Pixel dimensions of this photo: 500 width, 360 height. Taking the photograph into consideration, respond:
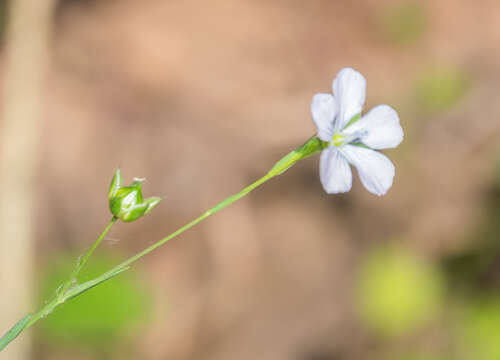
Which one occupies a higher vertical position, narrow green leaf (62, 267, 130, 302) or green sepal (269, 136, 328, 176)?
green sepal (269, 136, 328, 176)

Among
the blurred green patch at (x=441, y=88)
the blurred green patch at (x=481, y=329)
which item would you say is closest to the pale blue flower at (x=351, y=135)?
the blurred green patch at (x=481, y=329)

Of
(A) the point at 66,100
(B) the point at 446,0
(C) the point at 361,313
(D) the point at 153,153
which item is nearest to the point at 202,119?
(D) the point at 153,153

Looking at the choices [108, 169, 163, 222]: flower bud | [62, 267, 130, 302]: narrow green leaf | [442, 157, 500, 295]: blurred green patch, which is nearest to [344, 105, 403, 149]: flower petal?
[108, 169, 163, 222]: flower bud

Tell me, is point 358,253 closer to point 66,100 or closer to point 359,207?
point 359,207

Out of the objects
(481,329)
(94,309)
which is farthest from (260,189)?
(481,329)

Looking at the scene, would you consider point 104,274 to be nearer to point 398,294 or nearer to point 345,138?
point 345,138

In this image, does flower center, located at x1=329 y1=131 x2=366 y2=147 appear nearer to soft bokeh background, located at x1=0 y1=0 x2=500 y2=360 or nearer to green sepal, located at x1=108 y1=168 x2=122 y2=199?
green sepal, located at x1=108 y1=168 x2=122 y2=199

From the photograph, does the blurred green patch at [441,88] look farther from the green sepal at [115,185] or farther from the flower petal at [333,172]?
the green sepal at [115,185]

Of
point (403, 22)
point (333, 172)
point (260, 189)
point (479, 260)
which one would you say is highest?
point (403, 22)
